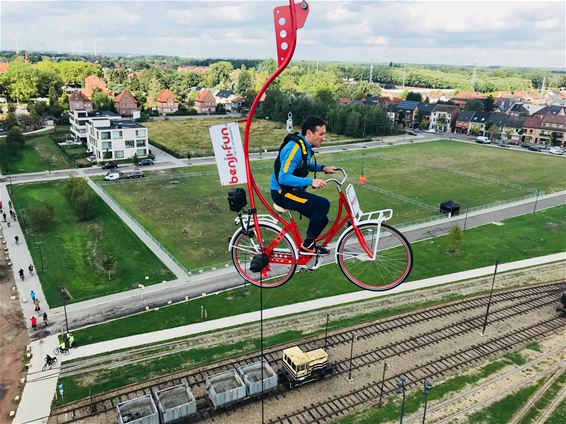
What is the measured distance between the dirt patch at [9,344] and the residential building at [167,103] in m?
109

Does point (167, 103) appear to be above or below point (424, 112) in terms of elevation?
below

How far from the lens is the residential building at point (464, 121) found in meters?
130

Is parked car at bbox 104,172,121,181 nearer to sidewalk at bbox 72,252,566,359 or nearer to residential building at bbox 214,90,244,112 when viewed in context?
sidewalk at bbox 72,252,566,359

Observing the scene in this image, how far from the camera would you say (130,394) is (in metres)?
27.9

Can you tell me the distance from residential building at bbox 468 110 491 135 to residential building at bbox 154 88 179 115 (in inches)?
3591

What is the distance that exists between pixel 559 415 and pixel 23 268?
150 ft

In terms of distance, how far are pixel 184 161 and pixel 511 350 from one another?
2663 inches

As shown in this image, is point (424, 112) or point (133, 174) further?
point (424, 112)

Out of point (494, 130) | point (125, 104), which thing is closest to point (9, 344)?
point (125, 104)

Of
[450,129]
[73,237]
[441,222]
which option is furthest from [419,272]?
[450,129]

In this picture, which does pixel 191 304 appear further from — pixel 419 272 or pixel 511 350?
pixel 511 350

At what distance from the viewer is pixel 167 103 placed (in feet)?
472

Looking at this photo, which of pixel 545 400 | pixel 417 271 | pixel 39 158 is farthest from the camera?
pixel 39 158

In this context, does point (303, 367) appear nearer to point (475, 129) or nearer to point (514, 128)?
point (514, 128)
